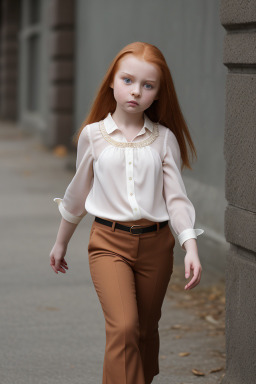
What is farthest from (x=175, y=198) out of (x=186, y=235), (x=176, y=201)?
(x=186, y=235)

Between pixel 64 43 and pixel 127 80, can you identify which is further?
pixel 64 43

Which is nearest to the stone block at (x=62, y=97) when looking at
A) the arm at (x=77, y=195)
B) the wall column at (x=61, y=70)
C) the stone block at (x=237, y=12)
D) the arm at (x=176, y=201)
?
the wall column at (x=61, y=70)

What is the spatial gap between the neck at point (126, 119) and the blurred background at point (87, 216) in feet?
4.98

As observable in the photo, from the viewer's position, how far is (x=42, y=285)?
20.5 ft

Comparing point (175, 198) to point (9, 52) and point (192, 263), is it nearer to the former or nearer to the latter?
point (192, 263)

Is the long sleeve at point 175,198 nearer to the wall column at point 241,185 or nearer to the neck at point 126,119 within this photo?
the neck at point 126,119

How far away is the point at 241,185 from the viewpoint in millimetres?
3695

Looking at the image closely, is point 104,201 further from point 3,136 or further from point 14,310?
point 3,136

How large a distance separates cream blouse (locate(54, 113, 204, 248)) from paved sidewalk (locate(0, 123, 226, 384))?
50.9 inches

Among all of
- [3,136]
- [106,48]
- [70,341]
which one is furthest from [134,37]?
[3,136]

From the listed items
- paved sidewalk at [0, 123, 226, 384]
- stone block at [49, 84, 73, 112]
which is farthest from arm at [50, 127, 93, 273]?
stone block at [49, 84, 73, 112]

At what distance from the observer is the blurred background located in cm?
477

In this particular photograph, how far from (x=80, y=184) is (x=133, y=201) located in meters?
0.29

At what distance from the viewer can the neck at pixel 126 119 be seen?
3357mm
